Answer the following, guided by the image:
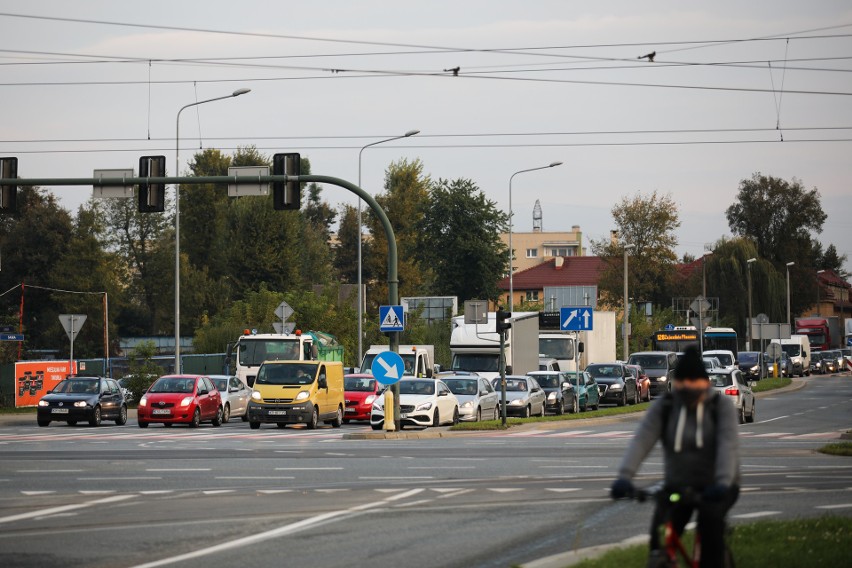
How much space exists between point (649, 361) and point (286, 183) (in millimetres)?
34312

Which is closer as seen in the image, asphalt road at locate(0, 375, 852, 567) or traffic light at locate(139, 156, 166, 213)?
asphalt road at locate(0, 375, 852, 567)

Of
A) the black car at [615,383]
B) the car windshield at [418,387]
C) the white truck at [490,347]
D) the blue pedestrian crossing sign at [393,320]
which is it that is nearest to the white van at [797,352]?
the black car at [615,383]

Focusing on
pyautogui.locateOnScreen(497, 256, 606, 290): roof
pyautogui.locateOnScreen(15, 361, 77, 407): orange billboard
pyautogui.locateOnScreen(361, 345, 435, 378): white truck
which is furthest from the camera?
pyautogui.locateOnScreen(497, 256, 606, 290): roof

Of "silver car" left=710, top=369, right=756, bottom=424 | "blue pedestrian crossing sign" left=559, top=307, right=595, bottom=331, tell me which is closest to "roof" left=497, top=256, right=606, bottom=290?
"blue pedestrian crossing sign" left=559, top=307, right=595, bottom=331

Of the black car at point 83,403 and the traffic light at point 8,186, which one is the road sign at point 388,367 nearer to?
the traffic light at point 8,186

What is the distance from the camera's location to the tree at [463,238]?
90.8m

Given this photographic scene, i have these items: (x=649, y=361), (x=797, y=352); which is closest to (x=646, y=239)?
(x=797, y=352)

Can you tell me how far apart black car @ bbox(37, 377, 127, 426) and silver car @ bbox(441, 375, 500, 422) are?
385 inches

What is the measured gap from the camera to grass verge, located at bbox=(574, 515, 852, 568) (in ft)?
34.2

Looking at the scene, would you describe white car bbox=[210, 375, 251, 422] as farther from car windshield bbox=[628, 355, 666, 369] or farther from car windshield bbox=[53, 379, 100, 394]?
car windshield bbox=[628, 355, 666, 369]

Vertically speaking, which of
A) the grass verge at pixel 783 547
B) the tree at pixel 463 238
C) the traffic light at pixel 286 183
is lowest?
the grass verge at pixel 783 547

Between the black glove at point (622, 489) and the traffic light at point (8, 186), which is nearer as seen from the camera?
the black glove at point (622, 489)

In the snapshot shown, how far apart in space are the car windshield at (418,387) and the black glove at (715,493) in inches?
1113

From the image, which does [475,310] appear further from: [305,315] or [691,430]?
[691,430]
